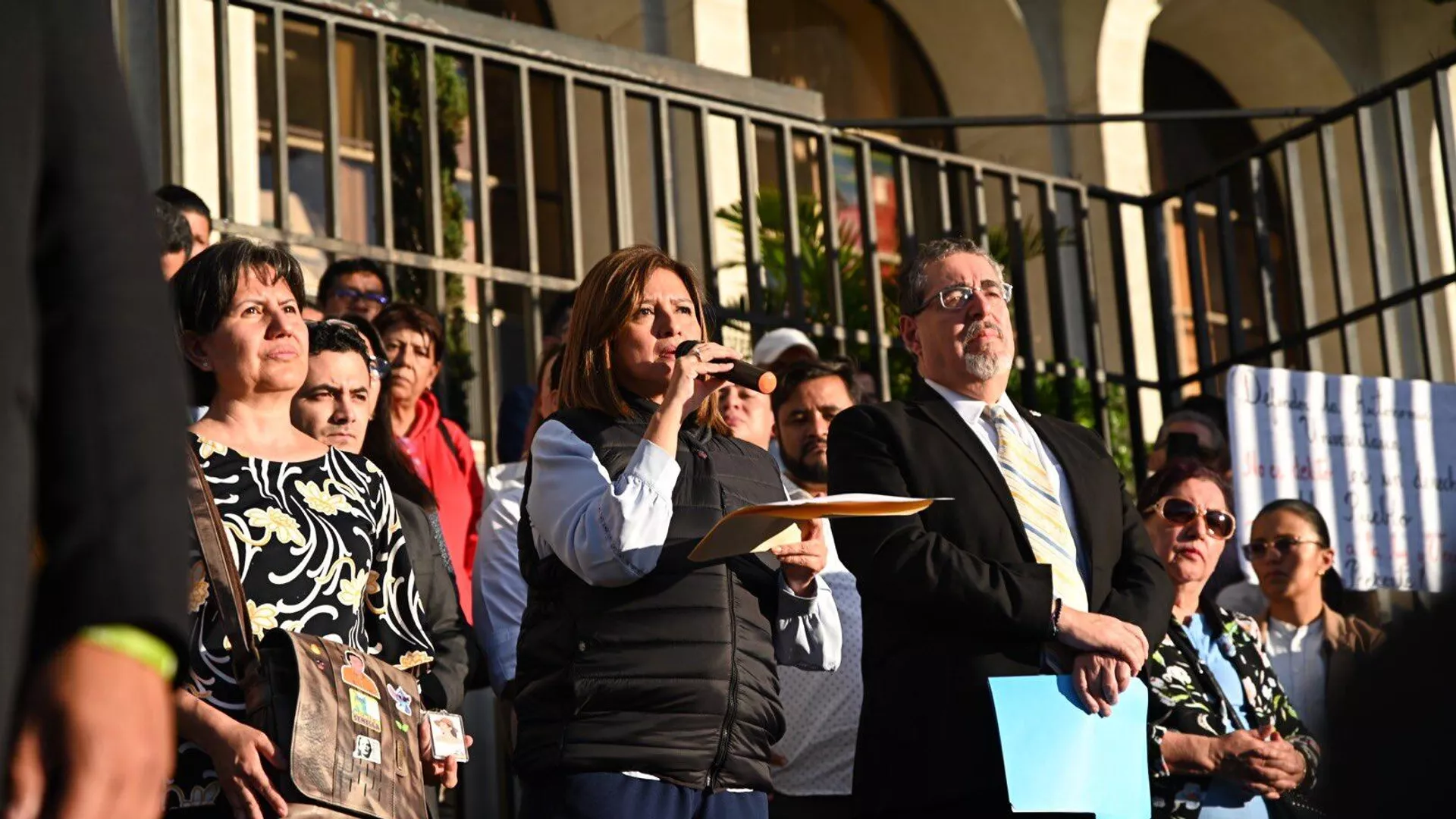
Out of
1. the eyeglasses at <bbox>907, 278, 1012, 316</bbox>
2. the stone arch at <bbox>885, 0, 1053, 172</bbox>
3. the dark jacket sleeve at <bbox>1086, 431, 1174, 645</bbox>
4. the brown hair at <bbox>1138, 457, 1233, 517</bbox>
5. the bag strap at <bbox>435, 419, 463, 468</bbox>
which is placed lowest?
the dark jacket sleeve at <bbox>1086, 431, 1174, 645</bbox>

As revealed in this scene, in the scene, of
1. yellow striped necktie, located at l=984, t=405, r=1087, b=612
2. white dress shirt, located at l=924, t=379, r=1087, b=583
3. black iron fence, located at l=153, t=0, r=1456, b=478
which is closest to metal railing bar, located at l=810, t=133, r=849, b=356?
black iron fence, located at l=153, t=0, r=1456, b=478

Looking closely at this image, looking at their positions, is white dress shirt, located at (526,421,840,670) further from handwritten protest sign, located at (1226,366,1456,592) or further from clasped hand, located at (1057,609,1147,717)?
handwritten protest sign, located at (1226,366,1456,592)

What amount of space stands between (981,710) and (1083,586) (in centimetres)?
43

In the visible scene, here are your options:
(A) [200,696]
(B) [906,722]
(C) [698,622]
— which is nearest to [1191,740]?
(B) [906,722]

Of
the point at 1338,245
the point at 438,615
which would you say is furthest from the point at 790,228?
the point at 438,615

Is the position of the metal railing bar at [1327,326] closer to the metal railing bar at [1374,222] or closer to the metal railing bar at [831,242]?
the metal railing bar at [1374,222]

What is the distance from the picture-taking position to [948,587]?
379 centimetres

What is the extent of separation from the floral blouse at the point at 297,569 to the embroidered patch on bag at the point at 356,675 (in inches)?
2.8

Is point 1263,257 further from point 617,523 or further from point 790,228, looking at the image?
point 617,523

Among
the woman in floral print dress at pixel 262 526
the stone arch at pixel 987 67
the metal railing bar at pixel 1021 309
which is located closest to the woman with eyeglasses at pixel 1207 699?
the woman in floral print dress at pixel 262 526

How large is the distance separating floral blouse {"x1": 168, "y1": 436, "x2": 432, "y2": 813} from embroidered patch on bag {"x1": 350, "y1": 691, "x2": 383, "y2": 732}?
0.47 ft

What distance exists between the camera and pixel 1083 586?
4074mm

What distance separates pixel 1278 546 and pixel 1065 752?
94.9 inches

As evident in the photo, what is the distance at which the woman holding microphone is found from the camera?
3502 mm
